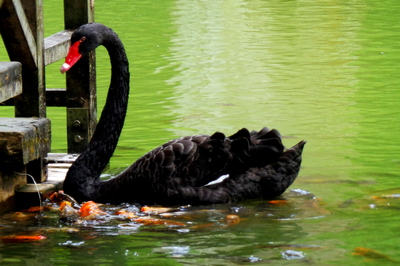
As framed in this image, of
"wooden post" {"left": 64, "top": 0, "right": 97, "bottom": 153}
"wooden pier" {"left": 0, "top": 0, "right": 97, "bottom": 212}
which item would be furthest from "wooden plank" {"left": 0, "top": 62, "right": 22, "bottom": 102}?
"wooden post" {"left": 64, "top": 0, "right": 97, "bottom": 153}

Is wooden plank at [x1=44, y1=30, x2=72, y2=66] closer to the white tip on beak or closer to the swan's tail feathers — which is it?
the white tip on beak

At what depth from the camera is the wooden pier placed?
4359 mm

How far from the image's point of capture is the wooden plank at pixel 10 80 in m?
4.24

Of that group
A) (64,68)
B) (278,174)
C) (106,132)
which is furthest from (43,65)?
(278,174)

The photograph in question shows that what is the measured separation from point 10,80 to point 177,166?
1.05 m

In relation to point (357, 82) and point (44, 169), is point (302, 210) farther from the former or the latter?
point (357, 82)

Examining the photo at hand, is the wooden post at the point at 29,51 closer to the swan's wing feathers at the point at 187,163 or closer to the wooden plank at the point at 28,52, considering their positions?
the wooden plank at the point at 28,52

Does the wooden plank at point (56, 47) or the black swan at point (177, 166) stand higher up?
the wooden plank at point (56, 47)

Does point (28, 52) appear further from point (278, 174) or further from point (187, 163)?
point (278, 174)

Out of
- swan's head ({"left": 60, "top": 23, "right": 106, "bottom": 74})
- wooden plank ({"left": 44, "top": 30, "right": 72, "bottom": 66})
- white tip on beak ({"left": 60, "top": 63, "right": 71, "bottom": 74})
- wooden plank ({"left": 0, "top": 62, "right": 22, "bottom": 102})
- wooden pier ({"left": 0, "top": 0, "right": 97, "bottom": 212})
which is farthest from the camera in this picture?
wooden plank ({"left": 44, "top": 30, "right": 72, "bottom": 66})

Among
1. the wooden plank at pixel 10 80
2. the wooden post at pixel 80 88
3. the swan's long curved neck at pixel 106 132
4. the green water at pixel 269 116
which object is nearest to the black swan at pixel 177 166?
the swan's long curved neck at pixel 106 132

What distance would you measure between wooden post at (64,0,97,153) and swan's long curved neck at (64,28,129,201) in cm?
51

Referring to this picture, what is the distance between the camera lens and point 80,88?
5609mm

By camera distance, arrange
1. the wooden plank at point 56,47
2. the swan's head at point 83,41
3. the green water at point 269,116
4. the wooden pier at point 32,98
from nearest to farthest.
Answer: the green water at point 269,116
the wooden pier at point 32,98
the swan's head at point 83,41
the wooden plank at point 56,47
